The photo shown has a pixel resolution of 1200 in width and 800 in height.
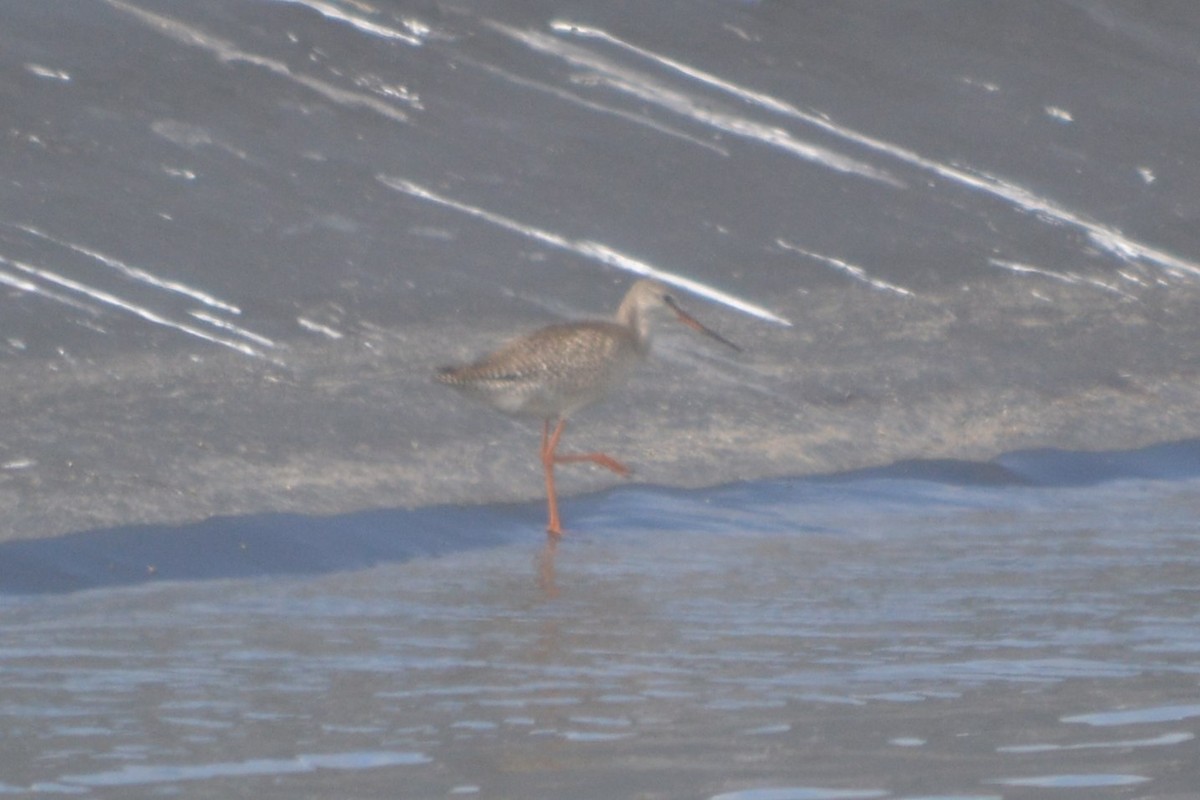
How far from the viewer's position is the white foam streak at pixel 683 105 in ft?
33.2

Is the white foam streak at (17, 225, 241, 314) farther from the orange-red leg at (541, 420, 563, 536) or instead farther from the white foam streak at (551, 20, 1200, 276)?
the white foam streak at (551, 20, 1200, 276)

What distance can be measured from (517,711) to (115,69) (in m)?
6.48

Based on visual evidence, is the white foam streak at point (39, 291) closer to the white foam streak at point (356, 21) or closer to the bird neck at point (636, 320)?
the bird neck at point (636, 320)

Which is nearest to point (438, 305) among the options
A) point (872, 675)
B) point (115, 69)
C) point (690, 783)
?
point (115, 69)

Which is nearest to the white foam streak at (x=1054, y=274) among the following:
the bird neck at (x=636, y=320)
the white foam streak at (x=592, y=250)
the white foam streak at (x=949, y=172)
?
the white foam streak at (x=949, y=172)

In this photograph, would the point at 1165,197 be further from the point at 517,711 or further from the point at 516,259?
the point at 517,711

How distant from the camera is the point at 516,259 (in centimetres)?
889

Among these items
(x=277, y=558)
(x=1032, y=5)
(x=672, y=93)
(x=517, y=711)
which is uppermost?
(x=1032, y=5)

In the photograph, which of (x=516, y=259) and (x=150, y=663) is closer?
(x=150, y=663)

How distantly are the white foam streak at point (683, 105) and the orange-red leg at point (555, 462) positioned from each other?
3546 millimetres

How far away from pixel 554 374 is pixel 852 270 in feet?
8.77

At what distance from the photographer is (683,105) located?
10492mm

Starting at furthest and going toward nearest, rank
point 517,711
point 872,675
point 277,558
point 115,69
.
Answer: point 115,69 < point 277,558 < point 872,675 < point 517,711

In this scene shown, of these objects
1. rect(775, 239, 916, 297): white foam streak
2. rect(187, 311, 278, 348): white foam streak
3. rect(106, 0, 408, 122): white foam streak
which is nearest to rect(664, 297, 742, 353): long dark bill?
rect(775, 239, 916, 297): white foam streak
